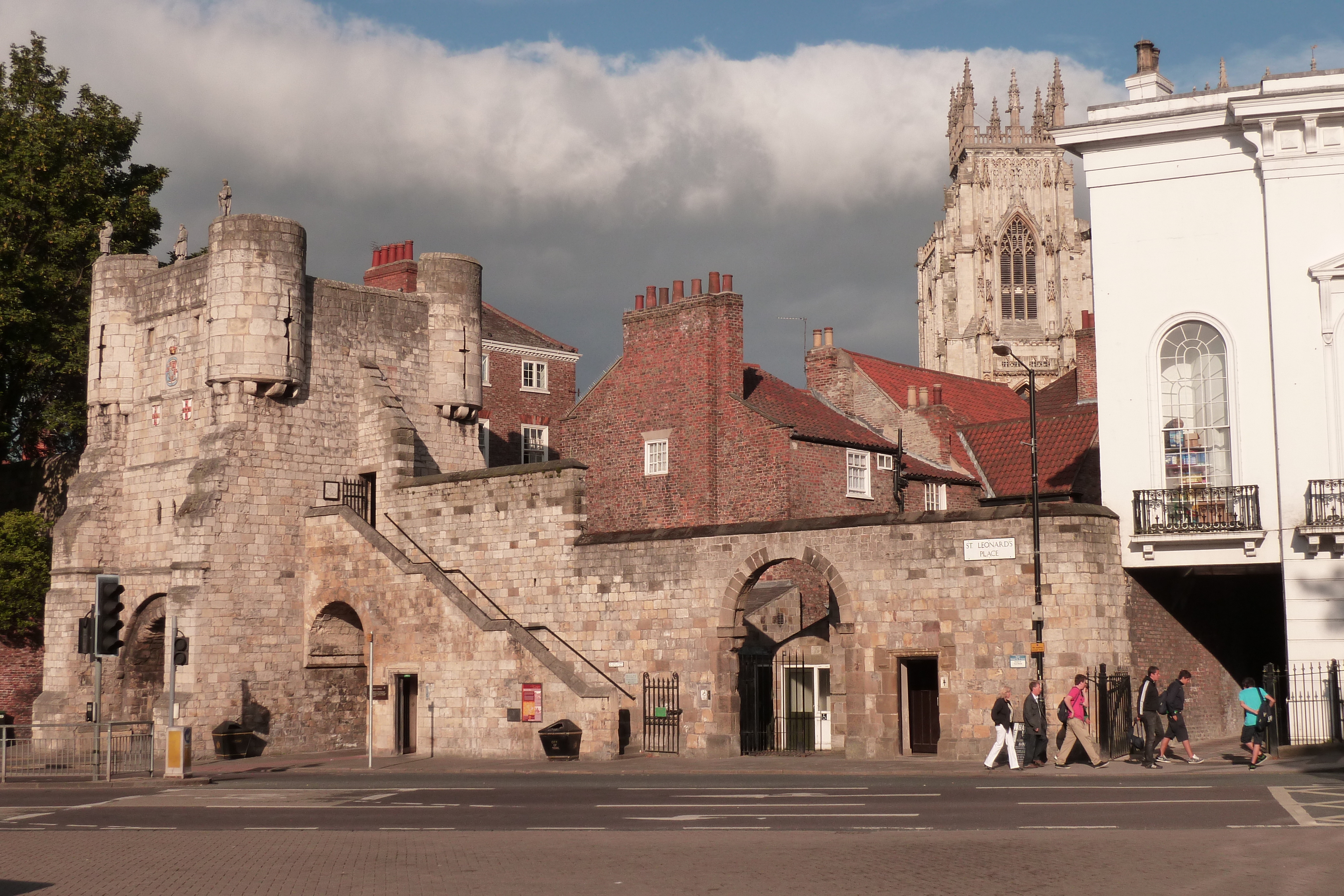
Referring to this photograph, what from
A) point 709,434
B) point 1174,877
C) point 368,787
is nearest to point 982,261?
point 709,434

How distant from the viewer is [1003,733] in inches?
918

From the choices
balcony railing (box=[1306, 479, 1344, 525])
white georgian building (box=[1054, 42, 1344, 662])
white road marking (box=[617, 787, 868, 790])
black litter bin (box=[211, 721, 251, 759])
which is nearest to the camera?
white road marking (box=[617, 787, 868, 790])

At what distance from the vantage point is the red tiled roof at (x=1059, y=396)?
4853cm

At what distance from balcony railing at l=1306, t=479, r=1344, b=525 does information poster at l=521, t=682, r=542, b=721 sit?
48.0ft

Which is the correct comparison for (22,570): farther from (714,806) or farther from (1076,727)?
(1076,727)

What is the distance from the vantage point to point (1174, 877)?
11.4m

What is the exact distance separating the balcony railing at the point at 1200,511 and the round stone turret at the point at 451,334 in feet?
58.2

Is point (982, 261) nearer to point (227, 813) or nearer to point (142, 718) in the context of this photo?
point (142, 718)

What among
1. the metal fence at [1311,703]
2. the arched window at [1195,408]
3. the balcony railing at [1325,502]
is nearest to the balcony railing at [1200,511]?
the arched window at [1195,408]

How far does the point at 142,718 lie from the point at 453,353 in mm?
11753

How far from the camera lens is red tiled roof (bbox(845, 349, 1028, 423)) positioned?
163 ft

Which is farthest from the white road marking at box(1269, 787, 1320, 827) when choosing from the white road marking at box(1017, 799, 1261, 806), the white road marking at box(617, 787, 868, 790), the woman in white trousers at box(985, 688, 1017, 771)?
the white road marking at box(617, 787, 868, 790)

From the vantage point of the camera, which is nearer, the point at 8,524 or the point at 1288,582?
the point at 1288,582

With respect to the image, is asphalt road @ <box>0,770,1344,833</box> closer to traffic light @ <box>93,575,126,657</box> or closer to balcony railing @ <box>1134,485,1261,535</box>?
traffic light @ <box>93,575,126,657</box>
